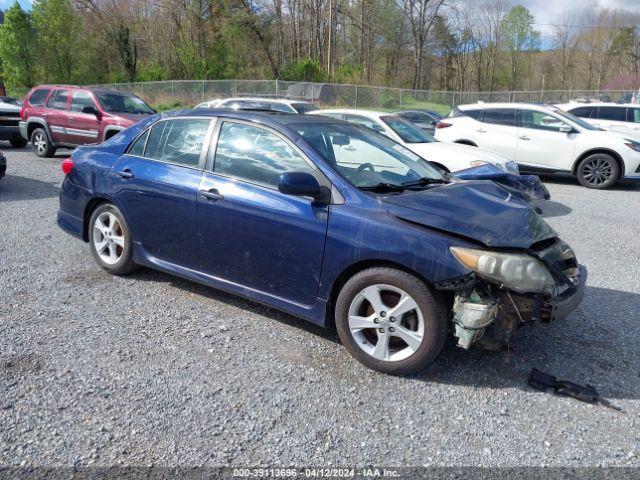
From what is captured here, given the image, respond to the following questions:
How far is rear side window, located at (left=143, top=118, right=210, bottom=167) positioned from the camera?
173 inches

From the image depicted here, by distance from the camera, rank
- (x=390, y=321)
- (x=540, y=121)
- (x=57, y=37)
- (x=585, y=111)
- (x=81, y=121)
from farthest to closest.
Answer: (x=57, y=37) < (x=585, y=111) < (x=81, y=121) < (x=540, y=121) < (x=390, y=321)

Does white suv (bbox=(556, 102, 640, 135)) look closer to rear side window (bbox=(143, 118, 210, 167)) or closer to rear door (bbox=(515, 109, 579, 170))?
rear door (bbox=(515, 109, 579, 170))

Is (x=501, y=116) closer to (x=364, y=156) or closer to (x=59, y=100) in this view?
(x=364, y=156)

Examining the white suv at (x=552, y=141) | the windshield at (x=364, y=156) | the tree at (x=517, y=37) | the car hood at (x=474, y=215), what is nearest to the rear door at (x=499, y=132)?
the white suv at (x=552, y=141)

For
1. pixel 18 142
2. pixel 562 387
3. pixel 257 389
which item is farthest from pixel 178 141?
pixel 18 142

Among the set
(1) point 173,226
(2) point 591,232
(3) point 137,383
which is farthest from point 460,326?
(2) point 591,232

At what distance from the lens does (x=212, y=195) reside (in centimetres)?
408

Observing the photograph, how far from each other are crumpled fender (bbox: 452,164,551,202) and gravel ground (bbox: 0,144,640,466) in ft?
8.91

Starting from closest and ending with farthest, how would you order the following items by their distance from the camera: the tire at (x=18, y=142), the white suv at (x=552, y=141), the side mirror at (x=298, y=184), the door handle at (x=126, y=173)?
the side mirror at (x=298, y=184)
the door handle at (x=126, y=173)
the white suv at (x=552, y=141)
the tire at (x=18, y=142)

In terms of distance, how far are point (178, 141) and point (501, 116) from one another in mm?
9331

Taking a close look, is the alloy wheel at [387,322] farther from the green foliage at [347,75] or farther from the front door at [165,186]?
the green foliage at [347,75]

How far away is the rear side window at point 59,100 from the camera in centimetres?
1301

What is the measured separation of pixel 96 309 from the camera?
14.2 ft

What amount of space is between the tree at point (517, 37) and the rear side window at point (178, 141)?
61.1 meters
